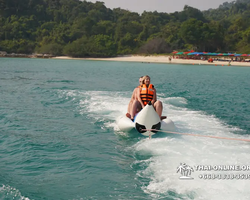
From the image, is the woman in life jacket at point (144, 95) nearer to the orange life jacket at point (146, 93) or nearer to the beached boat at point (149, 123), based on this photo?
the orange life jacket at point (146, 93)

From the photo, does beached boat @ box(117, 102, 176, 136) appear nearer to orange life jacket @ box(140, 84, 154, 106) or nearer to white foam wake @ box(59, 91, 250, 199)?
white foam wake @ box(59, 91, 250, 199)

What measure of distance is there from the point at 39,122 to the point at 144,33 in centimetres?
7257

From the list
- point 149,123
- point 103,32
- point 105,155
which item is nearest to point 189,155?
point 149,123

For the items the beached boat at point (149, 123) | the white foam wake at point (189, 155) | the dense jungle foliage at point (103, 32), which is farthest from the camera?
the dense jungle foliage at point (103, 32)

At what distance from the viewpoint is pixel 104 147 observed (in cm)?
699

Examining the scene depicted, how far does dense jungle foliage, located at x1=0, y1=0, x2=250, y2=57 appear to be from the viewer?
65.0 metres

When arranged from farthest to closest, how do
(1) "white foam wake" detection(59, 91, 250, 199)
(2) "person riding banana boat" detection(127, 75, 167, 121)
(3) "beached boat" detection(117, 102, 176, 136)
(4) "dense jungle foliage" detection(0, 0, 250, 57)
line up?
(4) "dense jungle foliage" detection(0, 0, 250, 57) < (2) "person riding banana boat" detection(127, 75, 167, 121) < (3) "beached boat" detection(117, 102, 176, 136) < (1) "white foam wake" detection(59, 91, 250, 199)

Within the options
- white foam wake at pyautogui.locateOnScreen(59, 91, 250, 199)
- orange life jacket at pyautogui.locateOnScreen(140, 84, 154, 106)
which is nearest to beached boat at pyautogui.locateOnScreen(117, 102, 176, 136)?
white foam wake at pyautogui.locateOnScreen(59, 91, 250, 199)

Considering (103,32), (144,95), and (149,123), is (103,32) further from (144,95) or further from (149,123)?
(149,123)

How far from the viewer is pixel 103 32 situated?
85875mm

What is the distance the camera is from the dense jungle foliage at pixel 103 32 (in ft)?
213

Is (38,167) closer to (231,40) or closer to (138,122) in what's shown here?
(138,122)

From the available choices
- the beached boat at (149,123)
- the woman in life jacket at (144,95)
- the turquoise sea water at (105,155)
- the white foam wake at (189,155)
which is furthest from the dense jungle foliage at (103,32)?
the beached boat at (149,123)

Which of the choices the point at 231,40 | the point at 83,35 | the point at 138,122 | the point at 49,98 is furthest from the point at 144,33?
the point at 138,122
